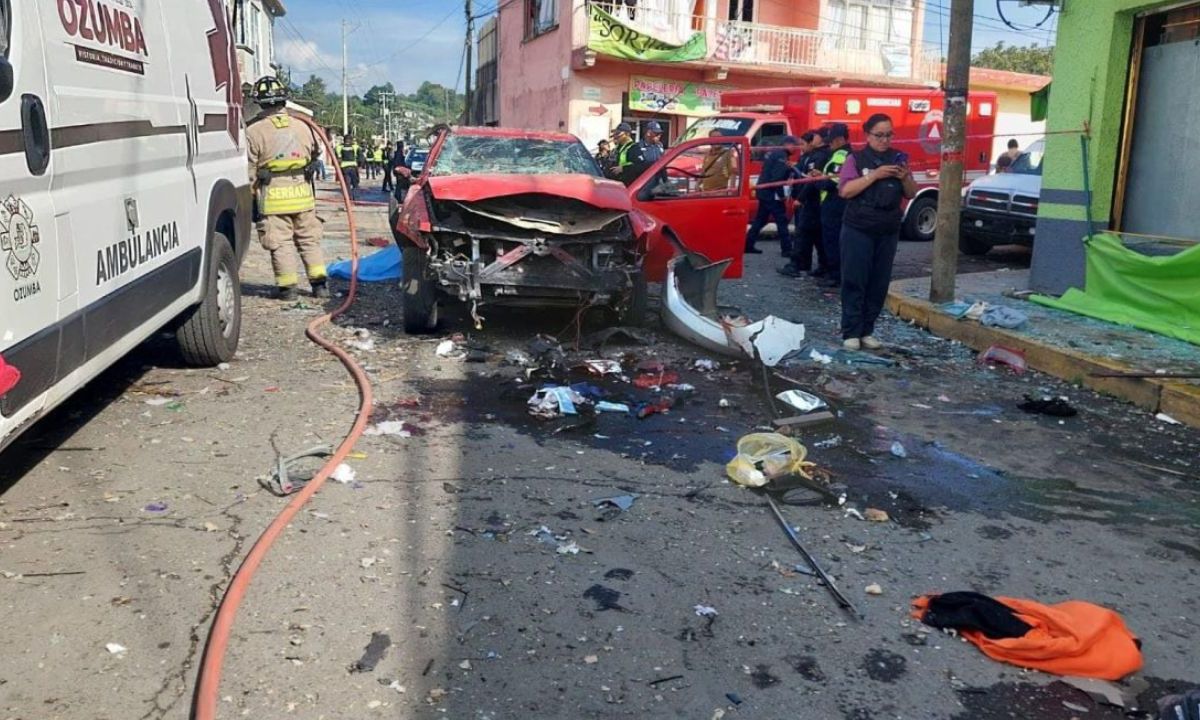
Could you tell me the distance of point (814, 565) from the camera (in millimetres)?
3656

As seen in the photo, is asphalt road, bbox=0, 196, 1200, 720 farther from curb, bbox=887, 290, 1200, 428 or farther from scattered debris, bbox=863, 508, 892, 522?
curb, bbox=887, 290, 1200, 428

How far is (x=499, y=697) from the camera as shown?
8.98 feet

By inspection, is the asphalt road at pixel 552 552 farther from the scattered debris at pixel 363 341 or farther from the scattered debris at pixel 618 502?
the scattered debris at pixel 363 341

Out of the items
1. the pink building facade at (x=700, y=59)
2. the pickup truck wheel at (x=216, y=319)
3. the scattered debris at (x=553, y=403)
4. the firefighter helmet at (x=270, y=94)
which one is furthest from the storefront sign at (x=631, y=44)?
the scattered debris at (x=553, y=403)

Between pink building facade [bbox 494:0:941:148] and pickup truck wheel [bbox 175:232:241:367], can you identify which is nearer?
pickup truck wheel [bbox 175:232:241:367]

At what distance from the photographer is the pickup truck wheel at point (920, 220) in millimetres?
15648

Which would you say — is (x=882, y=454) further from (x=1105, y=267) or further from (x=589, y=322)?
(x=1105, y=267)

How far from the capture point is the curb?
5.91 m

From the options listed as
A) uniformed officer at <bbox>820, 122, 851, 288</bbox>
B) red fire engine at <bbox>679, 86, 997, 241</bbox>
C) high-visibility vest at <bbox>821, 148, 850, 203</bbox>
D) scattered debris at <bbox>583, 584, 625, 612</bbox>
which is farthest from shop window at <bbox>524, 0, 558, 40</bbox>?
scattered debris at <bbox>583, 584, 625, 612</bbox>

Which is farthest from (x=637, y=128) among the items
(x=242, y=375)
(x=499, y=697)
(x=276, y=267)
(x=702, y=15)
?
(x=499, y=697)

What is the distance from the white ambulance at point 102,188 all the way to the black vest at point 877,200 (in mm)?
4364

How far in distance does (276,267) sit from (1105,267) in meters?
7.17

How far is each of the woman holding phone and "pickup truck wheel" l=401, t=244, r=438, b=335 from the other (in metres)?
3.11

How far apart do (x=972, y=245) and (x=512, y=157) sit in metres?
8.50
